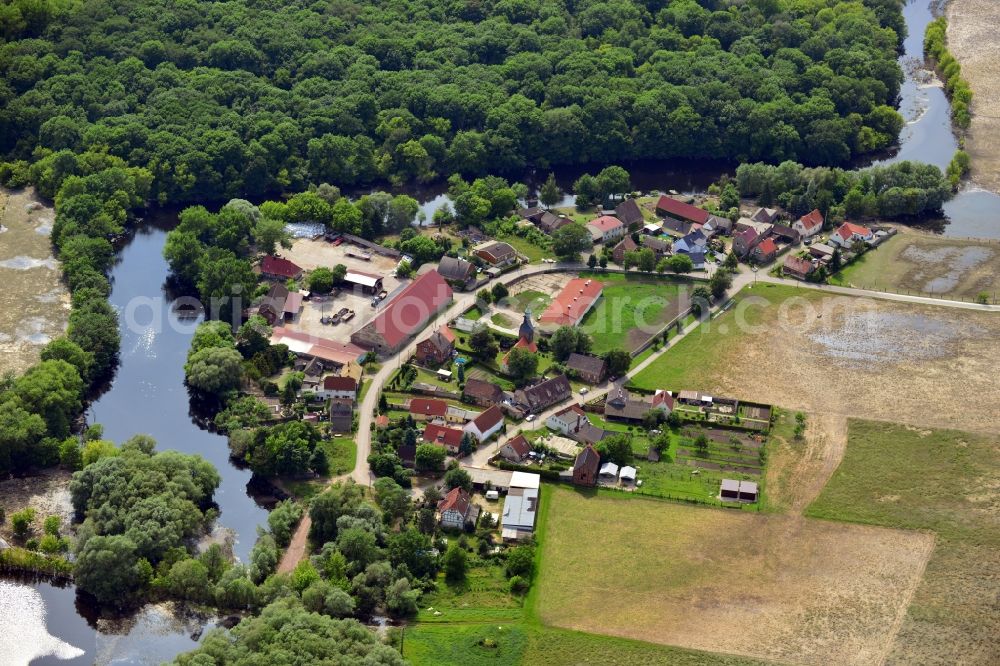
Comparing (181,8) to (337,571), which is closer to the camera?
(337,571)

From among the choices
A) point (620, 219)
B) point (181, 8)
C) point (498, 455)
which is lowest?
point (498, 455)

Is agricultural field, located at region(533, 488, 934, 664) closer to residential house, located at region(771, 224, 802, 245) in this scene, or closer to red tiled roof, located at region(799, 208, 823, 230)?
residential house, located at region(771, 224, 802, 245)

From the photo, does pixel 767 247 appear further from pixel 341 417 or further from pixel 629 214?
pixel 341 417

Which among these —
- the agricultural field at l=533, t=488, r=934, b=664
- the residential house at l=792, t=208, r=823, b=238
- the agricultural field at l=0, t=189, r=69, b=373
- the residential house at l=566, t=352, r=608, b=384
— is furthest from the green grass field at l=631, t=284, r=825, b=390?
the agricultural field at l=0, t=189, r=69, b=373

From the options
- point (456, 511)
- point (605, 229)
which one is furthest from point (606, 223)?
point (456, 511)

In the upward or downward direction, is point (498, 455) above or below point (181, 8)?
below

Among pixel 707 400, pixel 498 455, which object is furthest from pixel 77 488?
pixel 707 400

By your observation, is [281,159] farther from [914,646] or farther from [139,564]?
[914,646]

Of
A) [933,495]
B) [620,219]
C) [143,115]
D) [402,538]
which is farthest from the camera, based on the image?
[143,115]
